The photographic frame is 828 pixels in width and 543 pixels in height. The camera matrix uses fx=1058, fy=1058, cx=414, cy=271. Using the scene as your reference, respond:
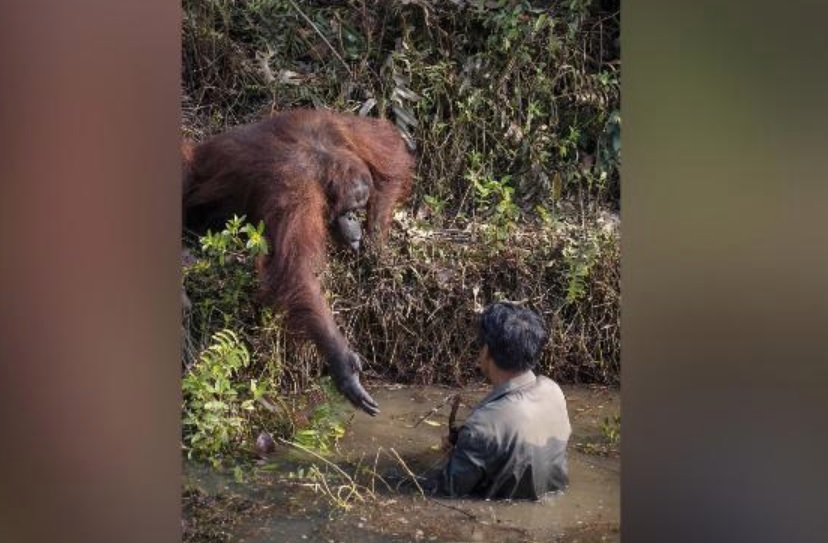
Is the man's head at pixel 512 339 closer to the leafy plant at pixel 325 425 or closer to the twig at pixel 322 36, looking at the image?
the leafy plant at pixel 325 425

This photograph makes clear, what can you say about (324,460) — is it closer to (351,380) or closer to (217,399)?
(351,380)

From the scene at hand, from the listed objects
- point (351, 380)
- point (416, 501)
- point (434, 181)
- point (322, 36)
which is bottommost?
point (416, 501)

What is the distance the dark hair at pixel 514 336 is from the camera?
112 inches

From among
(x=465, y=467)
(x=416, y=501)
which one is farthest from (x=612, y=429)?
(x=416, y=501)

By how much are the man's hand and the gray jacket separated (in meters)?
0.27

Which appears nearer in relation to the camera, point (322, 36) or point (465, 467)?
point (465, 467)

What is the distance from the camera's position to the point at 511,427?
9.32ft

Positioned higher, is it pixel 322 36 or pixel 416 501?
pixel 322 36

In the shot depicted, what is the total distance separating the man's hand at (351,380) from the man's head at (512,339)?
13.1 inches

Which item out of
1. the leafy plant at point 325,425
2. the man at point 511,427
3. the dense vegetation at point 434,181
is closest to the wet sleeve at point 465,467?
the man at point 511,427

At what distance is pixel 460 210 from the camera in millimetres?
2951

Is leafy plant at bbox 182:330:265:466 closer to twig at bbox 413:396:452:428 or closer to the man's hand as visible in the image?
the man's hand

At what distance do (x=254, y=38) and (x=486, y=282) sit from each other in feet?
3.07
